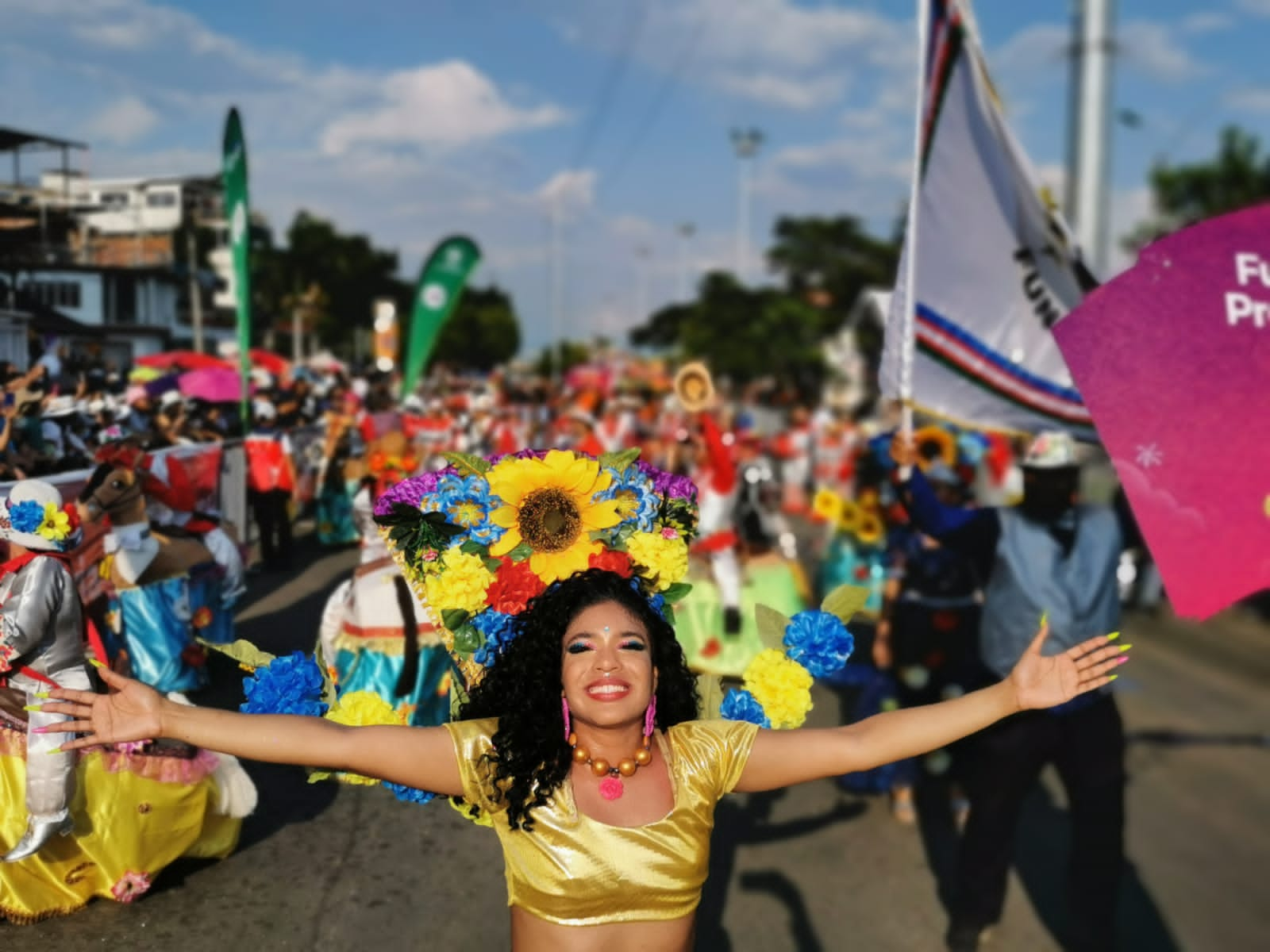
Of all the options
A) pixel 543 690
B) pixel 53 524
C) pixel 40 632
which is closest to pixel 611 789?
pixel 543 690

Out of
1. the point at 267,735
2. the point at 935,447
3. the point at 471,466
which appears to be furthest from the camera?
the point at 935,447

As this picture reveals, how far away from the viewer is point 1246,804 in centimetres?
597

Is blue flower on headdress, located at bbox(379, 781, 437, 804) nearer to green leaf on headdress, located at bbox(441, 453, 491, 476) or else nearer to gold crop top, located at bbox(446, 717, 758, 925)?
gold crop top, located at bbox(446, 717, 758, 925)

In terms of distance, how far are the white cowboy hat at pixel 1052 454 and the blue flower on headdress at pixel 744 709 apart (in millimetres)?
2062

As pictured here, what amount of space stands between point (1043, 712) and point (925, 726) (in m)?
1.91

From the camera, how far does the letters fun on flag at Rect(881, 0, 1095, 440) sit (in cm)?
534

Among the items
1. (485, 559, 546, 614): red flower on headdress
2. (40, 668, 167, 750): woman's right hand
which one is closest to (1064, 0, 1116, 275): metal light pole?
(485, 559, 546, 614): red flower on headdress

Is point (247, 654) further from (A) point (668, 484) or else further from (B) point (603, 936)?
(A) point (668, 484)

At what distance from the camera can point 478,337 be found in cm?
8462

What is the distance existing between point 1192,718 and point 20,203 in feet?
51.3

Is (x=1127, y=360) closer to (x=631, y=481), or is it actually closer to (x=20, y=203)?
(x=631, y=481)

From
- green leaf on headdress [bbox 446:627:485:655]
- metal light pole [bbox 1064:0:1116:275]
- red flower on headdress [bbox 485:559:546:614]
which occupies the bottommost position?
green leaf on headdress [bbox 446:627:485:655]

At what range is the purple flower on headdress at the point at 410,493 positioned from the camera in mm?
3260

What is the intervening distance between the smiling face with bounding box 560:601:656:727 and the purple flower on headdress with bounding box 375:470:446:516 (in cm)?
82
